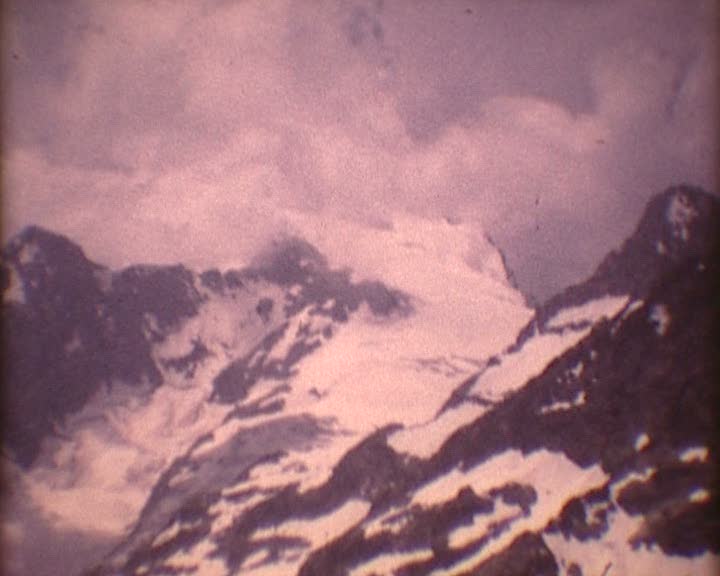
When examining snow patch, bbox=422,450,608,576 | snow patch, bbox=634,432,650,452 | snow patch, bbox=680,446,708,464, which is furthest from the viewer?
snow patch, bbox=634,432,650,452

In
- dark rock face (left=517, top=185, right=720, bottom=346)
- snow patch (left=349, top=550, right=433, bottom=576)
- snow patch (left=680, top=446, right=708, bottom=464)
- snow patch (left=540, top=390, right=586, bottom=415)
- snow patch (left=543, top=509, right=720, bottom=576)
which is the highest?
dark rock face (left=517, top=185, right=720, bottom=346)

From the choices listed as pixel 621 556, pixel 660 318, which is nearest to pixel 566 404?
pixel 660 318

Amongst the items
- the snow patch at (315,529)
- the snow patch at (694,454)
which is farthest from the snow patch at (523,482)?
the snow patch at (315,529)

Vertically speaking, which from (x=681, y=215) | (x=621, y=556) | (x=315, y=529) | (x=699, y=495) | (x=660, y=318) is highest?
(x=681, y=215)

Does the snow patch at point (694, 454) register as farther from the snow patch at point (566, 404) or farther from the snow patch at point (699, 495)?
the snow patch at point (566, 404)

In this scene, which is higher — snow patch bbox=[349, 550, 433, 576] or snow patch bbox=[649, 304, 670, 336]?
snow patch bbox=[649, 304, 670, 336]

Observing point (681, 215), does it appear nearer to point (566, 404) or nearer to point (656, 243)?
point (656, 243)

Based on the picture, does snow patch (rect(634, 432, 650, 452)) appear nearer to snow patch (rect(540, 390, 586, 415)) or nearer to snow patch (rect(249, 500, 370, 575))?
snow patch (rect(540, 390, 586, 415))

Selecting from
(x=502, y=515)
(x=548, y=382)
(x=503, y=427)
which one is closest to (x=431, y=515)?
(x=502, y=515)

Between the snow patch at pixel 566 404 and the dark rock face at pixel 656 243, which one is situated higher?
the dark rock face at pixel 656 243

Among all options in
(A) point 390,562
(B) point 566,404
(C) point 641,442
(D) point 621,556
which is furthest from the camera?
(B) point 566,404

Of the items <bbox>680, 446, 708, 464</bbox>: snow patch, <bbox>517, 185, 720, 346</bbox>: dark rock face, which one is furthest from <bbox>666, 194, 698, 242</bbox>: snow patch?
<bbox>680, 446, 708, 464</bbox>: snow patch

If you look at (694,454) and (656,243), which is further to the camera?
(656,243)
